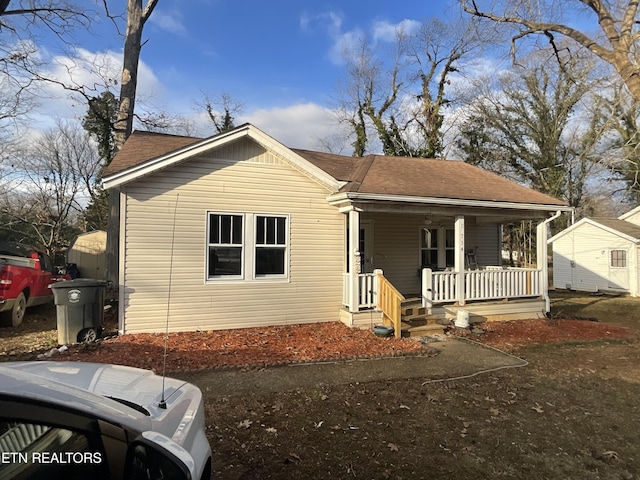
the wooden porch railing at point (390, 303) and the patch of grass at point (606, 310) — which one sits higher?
the wooden porch railing at point (390, 303)

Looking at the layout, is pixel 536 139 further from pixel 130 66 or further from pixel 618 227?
pixel 130 66

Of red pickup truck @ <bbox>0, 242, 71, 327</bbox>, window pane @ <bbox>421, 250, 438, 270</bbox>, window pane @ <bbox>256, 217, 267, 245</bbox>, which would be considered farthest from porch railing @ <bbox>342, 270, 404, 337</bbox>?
red pickup truck @ <bbox>0, 242, 71, 327</bbox>

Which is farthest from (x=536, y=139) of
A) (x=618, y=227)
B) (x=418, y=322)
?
(x=418, y=322)

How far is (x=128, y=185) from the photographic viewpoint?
8367mm

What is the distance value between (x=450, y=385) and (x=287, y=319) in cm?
469

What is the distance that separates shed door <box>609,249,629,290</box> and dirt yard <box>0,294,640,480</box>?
14961mm

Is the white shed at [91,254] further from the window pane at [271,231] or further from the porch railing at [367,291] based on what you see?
the porch railing at [367,291]

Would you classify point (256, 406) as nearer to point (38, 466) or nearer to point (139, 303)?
point (38, 466)

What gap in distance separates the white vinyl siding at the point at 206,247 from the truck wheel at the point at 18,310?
2.94 meters

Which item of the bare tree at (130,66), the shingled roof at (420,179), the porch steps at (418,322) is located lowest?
the porch steps at (418,322)

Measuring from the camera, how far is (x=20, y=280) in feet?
30.0

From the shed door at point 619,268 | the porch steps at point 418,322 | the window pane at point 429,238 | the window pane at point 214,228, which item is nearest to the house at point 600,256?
the shed door at point 619,268

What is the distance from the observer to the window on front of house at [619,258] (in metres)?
20.4

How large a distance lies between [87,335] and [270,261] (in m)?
4.03
